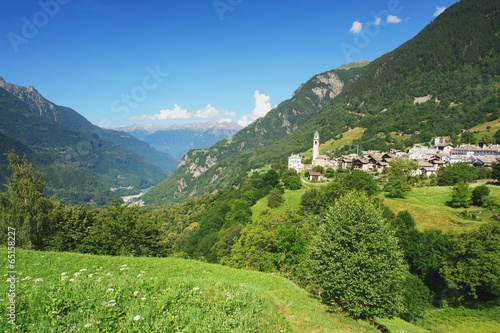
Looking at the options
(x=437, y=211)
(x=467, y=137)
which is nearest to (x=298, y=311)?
(x=437, y=211)

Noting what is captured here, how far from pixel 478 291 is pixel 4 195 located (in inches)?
2634

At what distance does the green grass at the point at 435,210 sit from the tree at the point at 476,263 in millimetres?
10849

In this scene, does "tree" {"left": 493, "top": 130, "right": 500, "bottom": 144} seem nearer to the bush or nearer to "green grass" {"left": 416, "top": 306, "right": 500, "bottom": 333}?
the bush

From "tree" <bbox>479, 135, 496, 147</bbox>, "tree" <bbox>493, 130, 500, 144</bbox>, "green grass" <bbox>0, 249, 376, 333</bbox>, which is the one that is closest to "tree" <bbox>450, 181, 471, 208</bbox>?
"green grass" <bbox>0, 249, 376, 333</bbox>

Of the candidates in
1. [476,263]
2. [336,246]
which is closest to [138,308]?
[336,246]

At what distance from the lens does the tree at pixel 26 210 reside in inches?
1353

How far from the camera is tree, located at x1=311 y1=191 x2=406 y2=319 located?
19.3m

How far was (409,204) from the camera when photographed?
208 feet

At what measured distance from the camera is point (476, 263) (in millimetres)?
39438

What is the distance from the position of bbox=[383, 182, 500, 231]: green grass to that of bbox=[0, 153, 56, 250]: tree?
6323 cm

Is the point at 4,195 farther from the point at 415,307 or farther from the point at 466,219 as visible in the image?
the point at 466,219

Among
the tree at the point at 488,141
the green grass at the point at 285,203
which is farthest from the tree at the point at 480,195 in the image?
the tree at the point at 488,141

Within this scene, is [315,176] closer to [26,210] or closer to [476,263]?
[476,263]

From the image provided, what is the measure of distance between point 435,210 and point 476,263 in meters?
22.2
